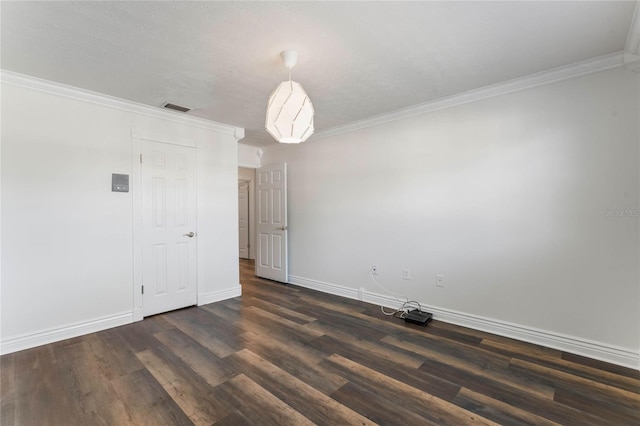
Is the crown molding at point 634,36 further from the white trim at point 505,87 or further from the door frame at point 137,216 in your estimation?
the door frame at point 137,216

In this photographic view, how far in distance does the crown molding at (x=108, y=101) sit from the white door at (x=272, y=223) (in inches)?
41.8

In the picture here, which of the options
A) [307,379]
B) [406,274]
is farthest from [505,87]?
[307,379]

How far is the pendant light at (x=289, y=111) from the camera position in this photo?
6.46 ft

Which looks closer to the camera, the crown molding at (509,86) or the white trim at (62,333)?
the crown molding at (509,86)

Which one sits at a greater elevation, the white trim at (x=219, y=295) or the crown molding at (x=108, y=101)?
the crown molding at (x=108, y=101)

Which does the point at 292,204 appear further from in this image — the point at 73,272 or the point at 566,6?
the point at 566,6

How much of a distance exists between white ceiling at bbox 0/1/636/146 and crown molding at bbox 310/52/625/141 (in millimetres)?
103

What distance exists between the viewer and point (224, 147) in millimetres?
4215

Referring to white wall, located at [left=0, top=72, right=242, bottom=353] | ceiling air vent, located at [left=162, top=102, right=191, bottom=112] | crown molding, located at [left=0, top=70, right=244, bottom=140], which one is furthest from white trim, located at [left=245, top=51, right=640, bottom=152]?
white wall, located at [left=0, top=72, right=242, bottom=353]

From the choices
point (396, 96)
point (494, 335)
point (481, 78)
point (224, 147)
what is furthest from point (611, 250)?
point (224, 147)

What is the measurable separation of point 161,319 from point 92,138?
209 centimetres

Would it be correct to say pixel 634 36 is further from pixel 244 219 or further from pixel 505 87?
pixel 244 219

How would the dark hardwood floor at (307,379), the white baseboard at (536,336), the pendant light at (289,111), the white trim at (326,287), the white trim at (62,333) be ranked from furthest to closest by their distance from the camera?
the white trim at (326,287) < the white trim at (62,333) < the white baseboard at (536,336) < the pendant light at (289,111) < the dark hardwood floor at (307,379)

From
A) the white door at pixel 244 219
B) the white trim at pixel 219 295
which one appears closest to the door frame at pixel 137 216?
the white trim at pixel 219 295
